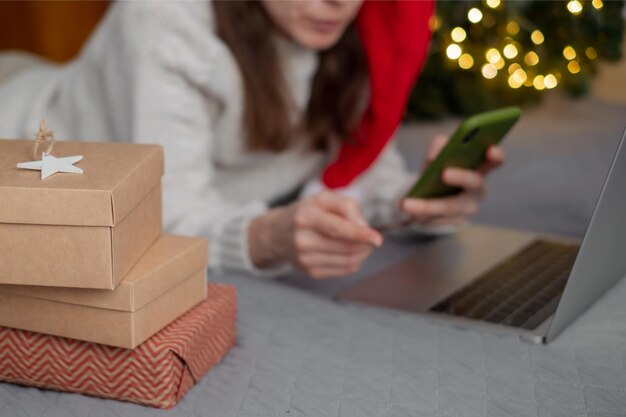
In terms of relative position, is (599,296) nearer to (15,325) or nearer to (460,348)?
(460,348)

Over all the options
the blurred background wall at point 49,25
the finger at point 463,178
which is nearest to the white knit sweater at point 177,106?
the finger at point 463,178

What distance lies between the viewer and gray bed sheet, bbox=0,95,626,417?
73 centimetres

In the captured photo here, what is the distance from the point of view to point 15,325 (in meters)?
0.75

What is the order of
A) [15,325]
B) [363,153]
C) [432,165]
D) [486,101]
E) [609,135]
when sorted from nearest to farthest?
[15,325]
[432,165]
[363,153]
[609,135]
[486,101]

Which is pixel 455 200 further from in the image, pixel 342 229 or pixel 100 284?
pixel 100 284

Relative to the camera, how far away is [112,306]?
705 millimetres

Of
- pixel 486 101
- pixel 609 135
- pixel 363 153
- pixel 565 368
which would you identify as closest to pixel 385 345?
pixel 565 368

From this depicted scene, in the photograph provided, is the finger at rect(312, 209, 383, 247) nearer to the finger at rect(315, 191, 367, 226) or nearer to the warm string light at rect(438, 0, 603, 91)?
the finger at rect(315, 191, 367, 226)

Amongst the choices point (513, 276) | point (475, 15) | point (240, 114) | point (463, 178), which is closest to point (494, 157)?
point (463, 178)

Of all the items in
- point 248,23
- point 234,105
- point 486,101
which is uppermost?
point 248,23

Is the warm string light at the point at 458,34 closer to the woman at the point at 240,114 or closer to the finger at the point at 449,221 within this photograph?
the woman at the point at 240,114

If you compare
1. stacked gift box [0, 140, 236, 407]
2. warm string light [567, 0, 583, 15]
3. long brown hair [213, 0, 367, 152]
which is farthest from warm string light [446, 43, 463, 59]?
stacked gift box [0, 140, 236, 407]

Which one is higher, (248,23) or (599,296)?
(248,23)

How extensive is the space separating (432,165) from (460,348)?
0.84 ft
